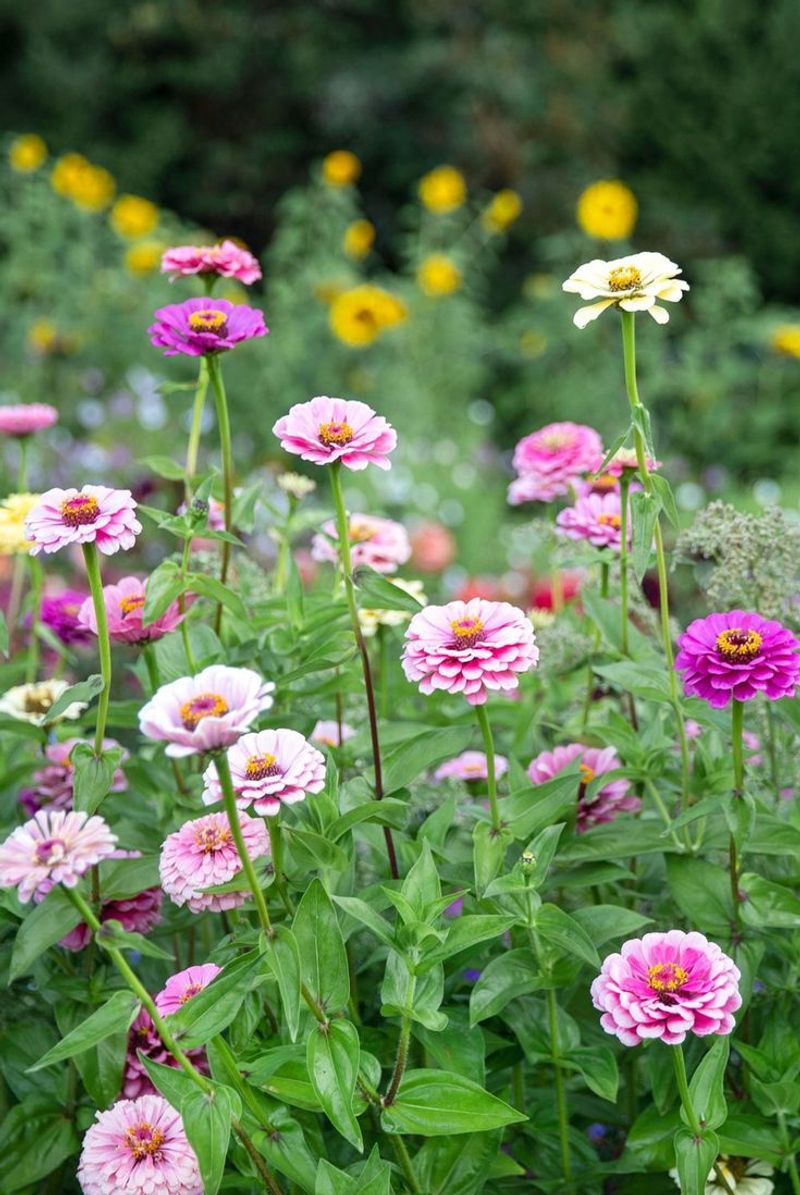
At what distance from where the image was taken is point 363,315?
161 inches

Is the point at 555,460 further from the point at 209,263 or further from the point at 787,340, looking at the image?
the point at 787,340

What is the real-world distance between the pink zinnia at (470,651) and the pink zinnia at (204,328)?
33 cm

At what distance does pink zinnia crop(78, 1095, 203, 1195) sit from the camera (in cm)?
103

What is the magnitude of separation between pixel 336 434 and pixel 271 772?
28 centimetres

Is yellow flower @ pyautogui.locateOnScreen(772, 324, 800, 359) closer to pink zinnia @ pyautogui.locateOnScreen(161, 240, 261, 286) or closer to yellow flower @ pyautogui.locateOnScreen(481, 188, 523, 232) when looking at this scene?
yellow flower @ pyautogui.locateOnScreen(481, 188, 523, 232)

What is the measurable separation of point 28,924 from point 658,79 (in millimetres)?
6067

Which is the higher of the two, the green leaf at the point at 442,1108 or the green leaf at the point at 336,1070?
the green leaf at the point at 336,1070

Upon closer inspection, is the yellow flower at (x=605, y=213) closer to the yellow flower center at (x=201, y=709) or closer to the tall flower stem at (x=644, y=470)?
the tall flower stem at (x=644, y=470)

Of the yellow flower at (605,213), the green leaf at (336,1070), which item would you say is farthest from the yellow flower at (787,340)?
the green leaf at (336,1070)

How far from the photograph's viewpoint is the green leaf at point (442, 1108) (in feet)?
3.35

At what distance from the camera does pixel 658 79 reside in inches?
253

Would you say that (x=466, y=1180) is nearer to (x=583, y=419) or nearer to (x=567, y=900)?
(x=567, y=900)

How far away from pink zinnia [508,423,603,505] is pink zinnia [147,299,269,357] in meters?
0.35

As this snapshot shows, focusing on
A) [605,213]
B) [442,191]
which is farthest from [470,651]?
[442,191]
